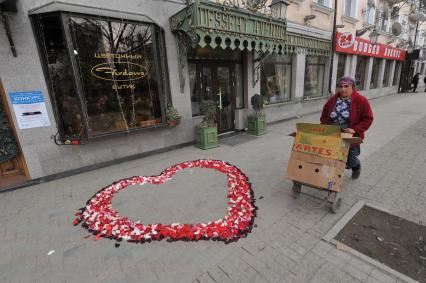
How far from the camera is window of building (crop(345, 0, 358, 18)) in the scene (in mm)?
12133

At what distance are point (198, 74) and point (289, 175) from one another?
15.3 feet

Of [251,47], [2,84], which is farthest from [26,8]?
[251,47]

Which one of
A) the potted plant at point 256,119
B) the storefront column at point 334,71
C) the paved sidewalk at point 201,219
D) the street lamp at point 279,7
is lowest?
the paved sidewalk at point 201,219

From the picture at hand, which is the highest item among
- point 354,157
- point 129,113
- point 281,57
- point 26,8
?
point 26,8

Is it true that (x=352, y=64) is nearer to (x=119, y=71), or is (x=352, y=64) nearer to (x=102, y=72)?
(x=119, y=71)

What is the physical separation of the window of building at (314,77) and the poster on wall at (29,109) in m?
10.1

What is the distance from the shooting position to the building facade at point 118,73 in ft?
14.1

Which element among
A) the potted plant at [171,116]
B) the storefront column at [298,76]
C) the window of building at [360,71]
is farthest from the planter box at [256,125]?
the window of building at [360,71]

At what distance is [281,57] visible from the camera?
9367 millimetres

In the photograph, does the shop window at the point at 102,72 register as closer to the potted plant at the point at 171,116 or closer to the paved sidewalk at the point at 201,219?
the potted plant at the point at 171,116

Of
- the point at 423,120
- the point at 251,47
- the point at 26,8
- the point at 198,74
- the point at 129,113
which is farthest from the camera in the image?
the point at 423,120

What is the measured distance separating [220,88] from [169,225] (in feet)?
17.6

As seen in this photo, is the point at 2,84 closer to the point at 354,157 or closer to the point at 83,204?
the point at 83,204

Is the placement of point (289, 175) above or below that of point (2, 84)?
below
